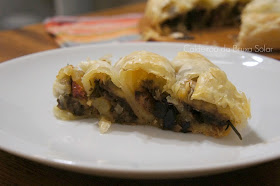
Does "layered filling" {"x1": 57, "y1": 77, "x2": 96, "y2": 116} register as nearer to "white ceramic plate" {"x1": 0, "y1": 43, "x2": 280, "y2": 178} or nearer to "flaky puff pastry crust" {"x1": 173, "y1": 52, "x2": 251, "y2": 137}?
"white ceramic plate" {"x1": 0, "y1": 43, "x2": 280, "y2": 178}

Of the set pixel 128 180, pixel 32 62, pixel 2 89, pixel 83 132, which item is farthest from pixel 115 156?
pixel 32 62

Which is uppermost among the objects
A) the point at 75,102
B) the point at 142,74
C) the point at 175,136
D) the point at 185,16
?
the point at 185,16

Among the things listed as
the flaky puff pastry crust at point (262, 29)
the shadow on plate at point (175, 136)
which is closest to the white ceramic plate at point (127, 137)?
the shadow on plate at point (175, 136)

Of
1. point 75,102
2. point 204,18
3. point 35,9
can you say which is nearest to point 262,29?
point 204,18

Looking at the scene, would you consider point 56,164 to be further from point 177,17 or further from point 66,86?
point 177,17

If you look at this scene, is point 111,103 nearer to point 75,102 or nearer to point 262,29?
point 75,102

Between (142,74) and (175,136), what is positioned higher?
(142,74)
